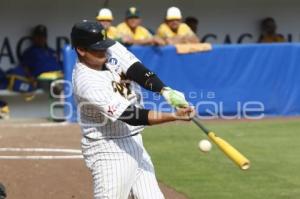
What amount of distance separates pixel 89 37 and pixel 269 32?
413 inches

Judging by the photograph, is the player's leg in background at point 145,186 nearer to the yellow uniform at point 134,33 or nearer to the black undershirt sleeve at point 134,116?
the black undershirt sleeve at point 134,116

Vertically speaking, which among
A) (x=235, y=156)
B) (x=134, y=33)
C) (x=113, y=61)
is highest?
(x=113, y=61)

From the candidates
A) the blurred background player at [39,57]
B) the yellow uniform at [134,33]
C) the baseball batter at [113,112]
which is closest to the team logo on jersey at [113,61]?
the baseball batter at [113,112]

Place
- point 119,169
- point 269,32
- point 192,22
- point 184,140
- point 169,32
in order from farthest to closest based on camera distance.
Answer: point 269,32, point 192,22, point 169,32, point 184,140, point 119,169

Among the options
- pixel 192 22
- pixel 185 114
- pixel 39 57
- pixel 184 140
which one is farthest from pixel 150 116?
pixel 192 22

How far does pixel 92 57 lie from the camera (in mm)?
4898

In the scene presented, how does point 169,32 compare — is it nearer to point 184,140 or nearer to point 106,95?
point 184,140

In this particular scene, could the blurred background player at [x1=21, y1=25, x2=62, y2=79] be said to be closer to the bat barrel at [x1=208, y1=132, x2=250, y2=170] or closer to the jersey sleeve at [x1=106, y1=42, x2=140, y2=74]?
the jersey sleeve at [x1=106, y1=42, x2=140, y2=74]

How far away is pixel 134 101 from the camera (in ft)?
17.0

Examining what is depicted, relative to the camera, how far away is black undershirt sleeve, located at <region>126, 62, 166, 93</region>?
202 inches

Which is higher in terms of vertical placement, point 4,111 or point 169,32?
point 169,32

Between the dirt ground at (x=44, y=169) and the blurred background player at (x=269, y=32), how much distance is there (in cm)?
495

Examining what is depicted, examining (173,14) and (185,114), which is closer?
(185,114)

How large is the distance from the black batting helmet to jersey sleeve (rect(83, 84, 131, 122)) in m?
0.27
